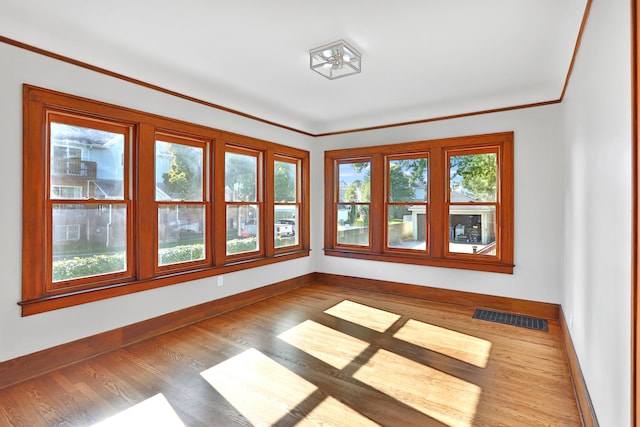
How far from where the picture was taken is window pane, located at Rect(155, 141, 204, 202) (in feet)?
12.4

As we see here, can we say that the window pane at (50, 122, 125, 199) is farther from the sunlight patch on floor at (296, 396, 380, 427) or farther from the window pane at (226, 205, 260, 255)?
the sunlight patch on floor at (296, 396, 380, 427)

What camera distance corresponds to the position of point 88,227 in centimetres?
318

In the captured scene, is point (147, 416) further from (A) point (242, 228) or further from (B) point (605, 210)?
(B) point (605, 210)

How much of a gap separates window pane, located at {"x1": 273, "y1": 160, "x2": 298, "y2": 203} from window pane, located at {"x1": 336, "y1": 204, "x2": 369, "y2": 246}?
91 centimetres

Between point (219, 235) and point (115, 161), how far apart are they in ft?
4.85

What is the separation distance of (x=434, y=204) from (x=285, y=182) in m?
2.40

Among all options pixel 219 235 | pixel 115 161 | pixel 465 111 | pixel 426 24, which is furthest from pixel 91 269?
pixel 465 111

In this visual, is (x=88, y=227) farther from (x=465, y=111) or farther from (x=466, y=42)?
(x=465, y=111)

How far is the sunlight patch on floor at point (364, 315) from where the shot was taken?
395cm

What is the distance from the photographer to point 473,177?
4699 millimetres

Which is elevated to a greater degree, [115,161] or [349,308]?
[115,161]

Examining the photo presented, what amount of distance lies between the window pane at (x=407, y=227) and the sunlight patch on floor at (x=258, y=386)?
298 centimetres

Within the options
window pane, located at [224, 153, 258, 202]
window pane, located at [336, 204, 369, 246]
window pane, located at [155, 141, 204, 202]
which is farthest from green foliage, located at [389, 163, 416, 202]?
window pane, located at [155, 141, 204, 202]

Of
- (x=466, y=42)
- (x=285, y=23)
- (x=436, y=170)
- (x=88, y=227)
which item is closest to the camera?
(x=285, y=23)
